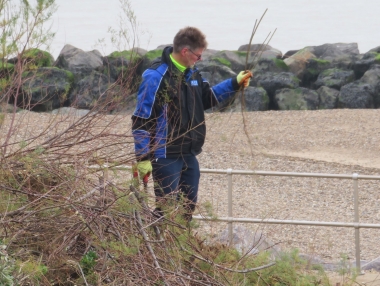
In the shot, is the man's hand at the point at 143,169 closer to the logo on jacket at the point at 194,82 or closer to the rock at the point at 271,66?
the logo on jacket at the point at 194,82

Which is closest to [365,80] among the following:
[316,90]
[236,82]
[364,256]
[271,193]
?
[316,90]

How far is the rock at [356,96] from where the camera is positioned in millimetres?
18000

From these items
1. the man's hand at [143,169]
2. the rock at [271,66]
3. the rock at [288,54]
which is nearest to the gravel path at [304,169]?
the man's hand at [143,169]

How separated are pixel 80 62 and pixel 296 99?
5.41 meters

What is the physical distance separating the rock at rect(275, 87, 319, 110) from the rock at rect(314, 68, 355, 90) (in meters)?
0.71

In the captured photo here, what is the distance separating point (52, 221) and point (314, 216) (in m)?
6.04

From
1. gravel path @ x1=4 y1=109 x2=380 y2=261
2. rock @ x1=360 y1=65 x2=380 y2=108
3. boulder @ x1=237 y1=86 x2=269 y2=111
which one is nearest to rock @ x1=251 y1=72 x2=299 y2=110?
boulder @ x1=237 y1=86 x2=269 y2=111

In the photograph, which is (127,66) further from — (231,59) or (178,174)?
(231,59)

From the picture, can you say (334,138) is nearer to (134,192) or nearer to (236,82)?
(236,82)

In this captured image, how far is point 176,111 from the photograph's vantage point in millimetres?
4719

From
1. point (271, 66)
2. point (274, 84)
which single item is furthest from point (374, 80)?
point (271, 66)

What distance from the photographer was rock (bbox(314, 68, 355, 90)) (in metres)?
18.9

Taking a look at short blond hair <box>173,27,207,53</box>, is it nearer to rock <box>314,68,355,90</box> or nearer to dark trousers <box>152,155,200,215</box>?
dark trousers <box>152,155,200,215</box>

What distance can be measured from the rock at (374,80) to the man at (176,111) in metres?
14.0
